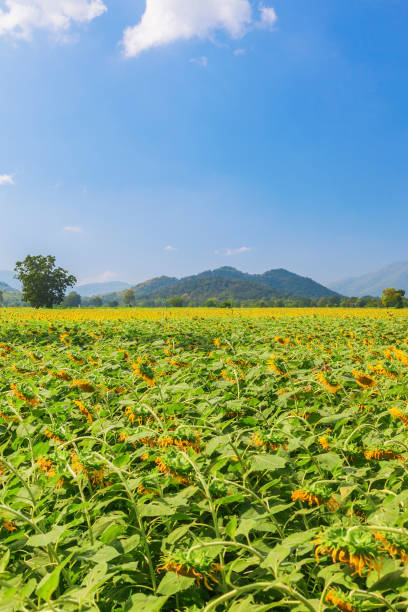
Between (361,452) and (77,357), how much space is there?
3.12m

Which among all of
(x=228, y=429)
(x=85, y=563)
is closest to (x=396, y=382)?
(x=228, y=429)

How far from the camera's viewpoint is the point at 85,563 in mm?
1477

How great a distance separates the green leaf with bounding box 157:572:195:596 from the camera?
115 cm

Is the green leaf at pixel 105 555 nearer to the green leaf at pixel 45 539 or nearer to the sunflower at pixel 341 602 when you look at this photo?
the green leaf at pixel 45 539

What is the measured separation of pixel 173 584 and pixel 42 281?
67.0 m

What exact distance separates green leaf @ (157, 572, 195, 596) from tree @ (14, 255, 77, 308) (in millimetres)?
64281

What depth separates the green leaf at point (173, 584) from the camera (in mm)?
1147

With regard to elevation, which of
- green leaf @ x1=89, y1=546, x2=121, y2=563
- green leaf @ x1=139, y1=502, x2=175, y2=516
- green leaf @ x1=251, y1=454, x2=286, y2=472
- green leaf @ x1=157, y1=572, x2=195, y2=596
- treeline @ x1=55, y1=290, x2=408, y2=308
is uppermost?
treeline @ x1=55, y1=290, x2=408, y2=308

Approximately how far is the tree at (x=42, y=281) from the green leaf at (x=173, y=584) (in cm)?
6428

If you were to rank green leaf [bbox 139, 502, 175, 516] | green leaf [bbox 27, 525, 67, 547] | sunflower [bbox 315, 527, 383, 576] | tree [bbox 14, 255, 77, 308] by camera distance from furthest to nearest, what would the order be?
tree [bbox 14, 255, 77, 308] < green leaf [bbox 139, 502, 175, 516] < green leaf [bbox 27, 525, 67, 547] < sunflower [bbox 315, 527, 383, 576]

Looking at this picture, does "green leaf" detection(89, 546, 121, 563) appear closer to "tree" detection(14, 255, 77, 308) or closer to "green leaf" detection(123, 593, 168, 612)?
"green leaf" detection(123, 593, 168, 612)

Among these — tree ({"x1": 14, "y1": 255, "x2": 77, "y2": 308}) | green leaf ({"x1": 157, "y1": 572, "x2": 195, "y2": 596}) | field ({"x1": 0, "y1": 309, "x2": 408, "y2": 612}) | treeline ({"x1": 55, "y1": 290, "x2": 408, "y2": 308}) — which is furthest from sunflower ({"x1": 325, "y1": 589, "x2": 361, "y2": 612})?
tree ({"x1": 14, "y1": 255, "x2": 77, "y2": 308})

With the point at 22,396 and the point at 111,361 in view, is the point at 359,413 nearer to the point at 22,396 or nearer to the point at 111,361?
the point at 22,396

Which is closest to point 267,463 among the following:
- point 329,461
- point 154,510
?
point 329,461
